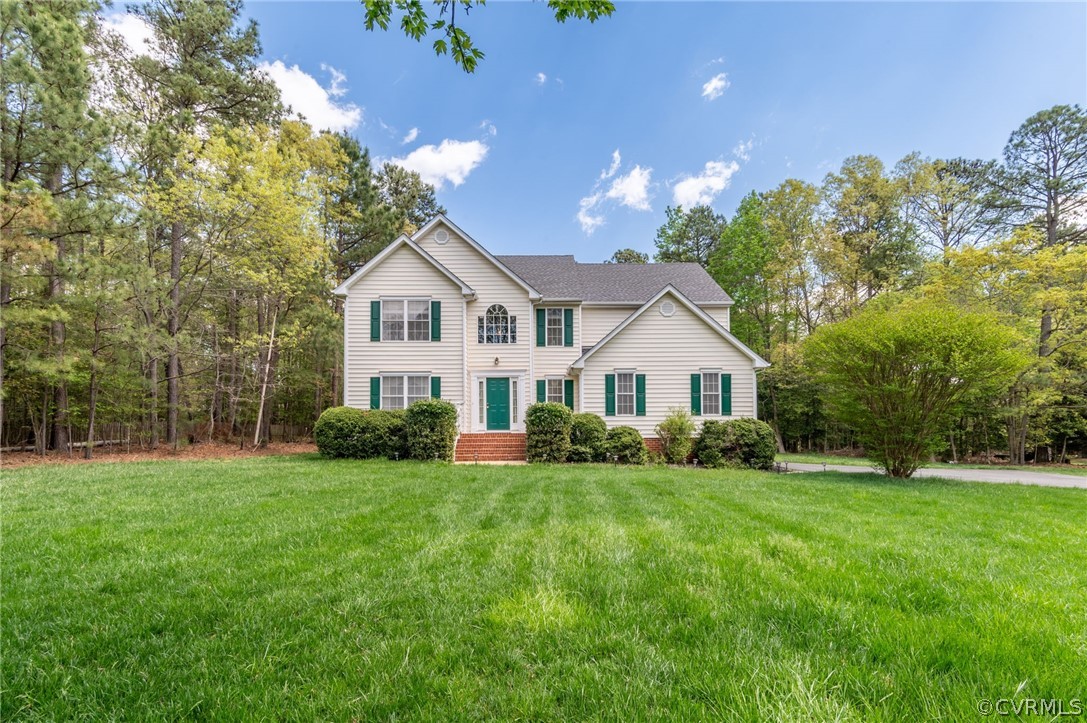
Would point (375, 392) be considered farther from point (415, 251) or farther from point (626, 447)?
point (626, 447)

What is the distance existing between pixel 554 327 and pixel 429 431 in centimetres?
666

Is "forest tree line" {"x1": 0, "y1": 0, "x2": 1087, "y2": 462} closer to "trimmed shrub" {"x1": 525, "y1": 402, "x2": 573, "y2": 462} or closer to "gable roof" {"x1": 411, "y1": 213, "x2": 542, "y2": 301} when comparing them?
"gable roof" {"x1": 411, "y1": 213, "x2": 542, "y2": 301}

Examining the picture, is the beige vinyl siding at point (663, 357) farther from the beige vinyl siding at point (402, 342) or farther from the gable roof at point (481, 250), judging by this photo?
the beige vinyl siding at point (402, 342)

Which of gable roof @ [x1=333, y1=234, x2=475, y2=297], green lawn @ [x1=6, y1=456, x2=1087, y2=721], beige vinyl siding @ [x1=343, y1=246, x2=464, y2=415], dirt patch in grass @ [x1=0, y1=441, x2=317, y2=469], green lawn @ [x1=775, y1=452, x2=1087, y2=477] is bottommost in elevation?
green lawn @ [x1=775, y1=452, x2=1087, y2=477]

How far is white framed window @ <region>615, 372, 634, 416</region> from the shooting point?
14647 millimetres

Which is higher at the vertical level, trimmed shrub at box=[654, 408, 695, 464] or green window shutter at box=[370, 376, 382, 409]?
green window shutter at box=[370, 376, 382, 409]

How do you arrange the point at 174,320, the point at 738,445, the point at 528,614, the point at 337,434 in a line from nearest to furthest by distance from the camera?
the point at 528,614, the point at 337,434, the point at 738,445, the point at 174,320

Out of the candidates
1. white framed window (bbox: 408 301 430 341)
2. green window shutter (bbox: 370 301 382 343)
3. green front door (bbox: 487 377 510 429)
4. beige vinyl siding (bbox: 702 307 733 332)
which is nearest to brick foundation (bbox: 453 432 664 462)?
green front door (bbox: 487 377 510 429)

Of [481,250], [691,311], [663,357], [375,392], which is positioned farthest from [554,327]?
[375,392]

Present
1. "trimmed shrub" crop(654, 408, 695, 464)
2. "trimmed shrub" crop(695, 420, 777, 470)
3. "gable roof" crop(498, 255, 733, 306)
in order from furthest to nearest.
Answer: "gable roof" crop(498, 255, 733, 306), "trimmed shrub" crop(654, 408, 695, 464), "trimmed shrub" crop(695, 420, 777, 470)

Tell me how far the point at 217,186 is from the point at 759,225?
25659mm

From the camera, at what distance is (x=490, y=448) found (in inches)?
524

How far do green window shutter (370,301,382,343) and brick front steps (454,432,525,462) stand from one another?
4550mm

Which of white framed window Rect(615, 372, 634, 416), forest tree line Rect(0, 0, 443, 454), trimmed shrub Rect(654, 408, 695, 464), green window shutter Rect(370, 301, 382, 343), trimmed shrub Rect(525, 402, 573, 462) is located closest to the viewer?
forest tree line Rect(0, 0, 443, 454)
